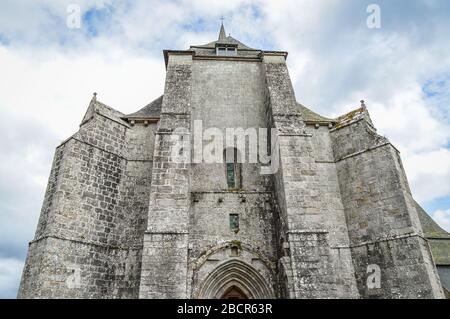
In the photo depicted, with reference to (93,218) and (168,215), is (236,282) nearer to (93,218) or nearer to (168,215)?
(168,215)

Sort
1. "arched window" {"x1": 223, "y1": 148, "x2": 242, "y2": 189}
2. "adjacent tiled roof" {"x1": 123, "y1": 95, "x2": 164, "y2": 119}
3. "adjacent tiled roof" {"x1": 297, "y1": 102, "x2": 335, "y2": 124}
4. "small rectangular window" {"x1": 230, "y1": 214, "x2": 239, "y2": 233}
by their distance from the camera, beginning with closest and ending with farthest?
"small rectangular window" {"x1": 230, "y1": 214, "x2": 239, "y2": 233} < "arched window" {"x1": 223, "y1": 148, "x2": 242, "y2": 189} < "adjacent tiled roof" {"x1": 123, "y1": 95, "x2": 164, "y2": 119} < "adjacent tiled roof" {"x1": 297, "y1": 102, "x2": 335, "y2": 124}

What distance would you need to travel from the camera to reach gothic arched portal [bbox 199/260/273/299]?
7.79m

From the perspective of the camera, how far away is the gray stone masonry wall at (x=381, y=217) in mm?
7758

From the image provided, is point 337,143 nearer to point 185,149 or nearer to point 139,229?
point 185,149

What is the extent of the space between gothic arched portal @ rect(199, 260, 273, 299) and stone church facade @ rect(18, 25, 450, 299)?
3 centimetres

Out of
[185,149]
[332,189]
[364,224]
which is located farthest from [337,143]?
[185,149]

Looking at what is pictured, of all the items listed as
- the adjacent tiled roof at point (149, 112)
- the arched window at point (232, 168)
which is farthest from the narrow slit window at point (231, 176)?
the adjacent tiled roof at point (149, 112)

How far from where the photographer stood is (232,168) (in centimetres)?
952

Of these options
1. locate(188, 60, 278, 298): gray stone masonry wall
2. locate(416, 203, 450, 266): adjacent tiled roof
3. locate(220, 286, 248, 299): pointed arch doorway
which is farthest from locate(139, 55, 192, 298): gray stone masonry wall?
locate(416, 203, 450, 266): adjacent tiled roof

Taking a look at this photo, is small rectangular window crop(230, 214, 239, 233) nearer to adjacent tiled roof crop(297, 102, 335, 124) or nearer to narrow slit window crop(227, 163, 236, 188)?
narrow slit window crop(227, 163, 236, 188)

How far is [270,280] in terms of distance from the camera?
307 inches

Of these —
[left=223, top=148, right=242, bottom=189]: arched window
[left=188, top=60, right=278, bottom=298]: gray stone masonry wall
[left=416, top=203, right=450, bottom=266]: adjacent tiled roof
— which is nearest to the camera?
[left=188, top=60, right=278, bottom=298]: gray stone masonry wall
